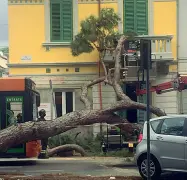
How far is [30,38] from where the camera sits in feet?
78.2

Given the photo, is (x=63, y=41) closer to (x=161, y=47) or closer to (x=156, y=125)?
(x=161, y=47)

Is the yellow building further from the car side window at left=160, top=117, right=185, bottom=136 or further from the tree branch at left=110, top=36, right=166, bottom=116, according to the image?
the car side window at left=160, top=117, right=185, bottom=136

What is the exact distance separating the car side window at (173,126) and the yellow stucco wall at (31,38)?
11852 millimetres

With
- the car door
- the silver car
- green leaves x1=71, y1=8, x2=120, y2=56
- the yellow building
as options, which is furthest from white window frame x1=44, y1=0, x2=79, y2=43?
the car door

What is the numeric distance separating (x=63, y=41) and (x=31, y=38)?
1.55m

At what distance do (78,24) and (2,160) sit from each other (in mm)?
9352

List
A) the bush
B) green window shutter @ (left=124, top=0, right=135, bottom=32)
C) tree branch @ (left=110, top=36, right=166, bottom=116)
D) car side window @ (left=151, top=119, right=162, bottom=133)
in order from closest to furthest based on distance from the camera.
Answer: car side window @ (left=151, top=119, right=162, bottom=133) < tree branch @ (left=110, top=36, right=166, bottom=116) < the bush < green window shutter @ (left=124, top=0, right=135, bottom=32)

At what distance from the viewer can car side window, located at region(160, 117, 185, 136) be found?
11977mm

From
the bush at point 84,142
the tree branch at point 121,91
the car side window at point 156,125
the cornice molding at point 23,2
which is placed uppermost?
the cornice molding at point 23,2

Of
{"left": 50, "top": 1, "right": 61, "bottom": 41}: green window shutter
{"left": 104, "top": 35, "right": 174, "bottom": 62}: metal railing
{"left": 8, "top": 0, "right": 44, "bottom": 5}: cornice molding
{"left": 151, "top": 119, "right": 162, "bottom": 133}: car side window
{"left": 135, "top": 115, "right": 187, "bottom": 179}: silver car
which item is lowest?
{"left": 135, "top": 115, "right": 187, "bottom": 179}: silver car

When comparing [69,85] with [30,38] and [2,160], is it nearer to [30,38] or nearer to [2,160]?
[30,38]

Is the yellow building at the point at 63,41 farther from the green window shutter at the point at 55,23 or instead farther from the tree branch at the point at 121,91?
the tree branch at the point at 121,91

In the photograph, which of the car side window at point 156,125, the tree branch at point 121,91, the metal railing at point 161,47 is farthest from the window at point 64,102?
the car side window at point 156,125

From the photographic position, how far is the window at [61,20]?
23953 millimetres
